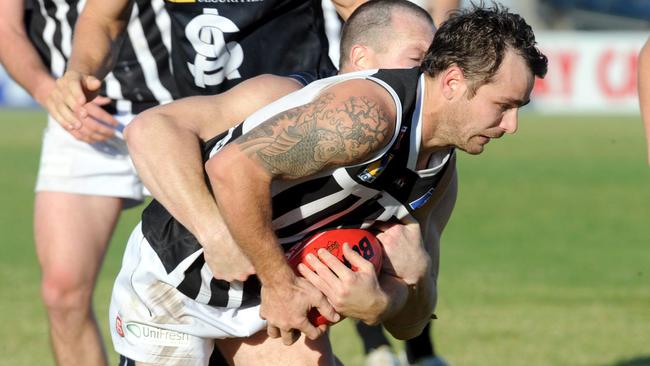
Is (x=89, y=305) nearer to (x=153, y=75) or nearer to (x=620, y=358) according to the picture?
(x=153, y=75)

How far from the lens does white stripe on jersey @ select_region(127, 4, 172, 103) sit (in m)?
6.36

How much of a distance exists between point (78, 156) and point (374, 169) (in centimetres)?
286

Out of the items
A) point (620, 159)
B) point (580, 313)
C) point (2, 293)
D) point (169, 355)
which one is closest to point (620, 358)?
point (580, 313)

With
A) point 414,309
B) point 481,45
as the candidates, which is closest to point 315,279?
point 414,309

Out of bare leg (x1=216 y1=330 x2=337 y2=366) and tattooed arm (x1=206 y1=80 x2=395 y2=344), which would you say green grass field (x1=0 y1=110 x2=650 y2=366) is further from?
tattooed arm (x1=206 y1=80 x2=395 y2=344)

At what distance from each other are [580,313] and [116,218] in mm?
3676

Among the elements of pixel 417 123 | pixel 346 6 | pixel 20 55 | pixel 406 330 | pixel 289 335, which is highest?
pixel 417 123

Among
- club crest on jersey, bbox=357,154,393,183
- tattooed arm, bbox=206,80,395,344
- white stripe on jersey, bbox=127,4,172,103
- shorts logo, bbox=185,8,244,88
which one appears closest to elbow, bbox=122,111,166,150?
tattooed arm, bbox=206,80,395,344

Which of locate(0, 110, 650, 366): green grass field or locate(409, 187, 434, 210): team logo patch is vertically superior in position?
locate(409, 187, 434, 210): team logo patch

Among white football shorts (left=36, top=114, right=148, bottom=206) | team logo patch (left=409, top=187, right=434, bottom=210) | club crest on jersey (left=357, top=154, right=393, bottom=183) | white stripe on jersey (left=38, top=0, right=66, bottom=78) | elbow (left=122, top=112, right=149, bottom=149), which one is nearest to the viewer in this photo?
club crest on jersey (left=357, top=154, right=393, bottom=183)

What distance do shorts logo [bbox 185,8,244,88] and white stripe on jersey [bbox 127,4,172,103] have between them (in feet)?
2.46

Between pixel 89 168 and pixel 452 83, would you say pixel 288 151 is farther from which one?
pixel 89 168

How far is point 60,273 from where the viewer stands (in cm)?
592

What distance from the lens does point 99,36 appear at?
5.09 m
